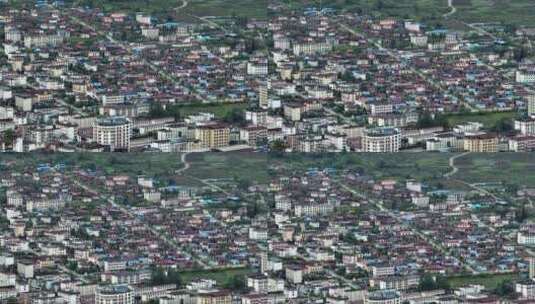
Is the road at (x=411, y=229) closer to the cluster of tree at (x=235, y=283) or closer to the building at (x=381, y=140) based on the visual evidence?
the cluster of tree at (x=235, y=283)

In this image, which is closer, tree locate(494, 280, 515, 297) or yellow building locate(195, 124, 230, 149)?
tree locate(494, 280, 515, 297)

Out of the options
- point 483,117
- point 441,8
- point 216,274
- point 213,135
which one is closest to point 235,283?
point 216,274

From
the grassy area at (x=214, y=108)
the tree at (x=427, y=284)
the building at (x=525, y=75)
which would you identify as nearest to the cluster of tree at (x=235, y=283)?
the tree at (x=427, y=284)

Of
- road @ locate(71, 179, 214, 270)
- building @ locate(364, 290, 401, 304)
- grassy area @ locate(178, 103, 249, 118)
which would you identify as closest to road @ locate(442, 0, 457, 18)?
grassy area @ locate(178, 103, 249, 118)

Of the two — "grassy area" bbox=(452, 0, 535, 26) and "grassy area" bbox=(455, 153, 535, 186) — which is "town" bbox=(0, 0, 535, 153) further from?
"grassy area" bbox=(455, 153, 535, 186)

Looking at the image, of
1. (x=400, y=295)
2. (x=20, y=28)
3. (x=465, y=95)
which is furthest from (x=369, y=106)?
(x=400, y=295)

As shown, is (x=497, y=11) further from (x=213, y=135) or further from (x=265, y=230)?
(x=265, y=230)
